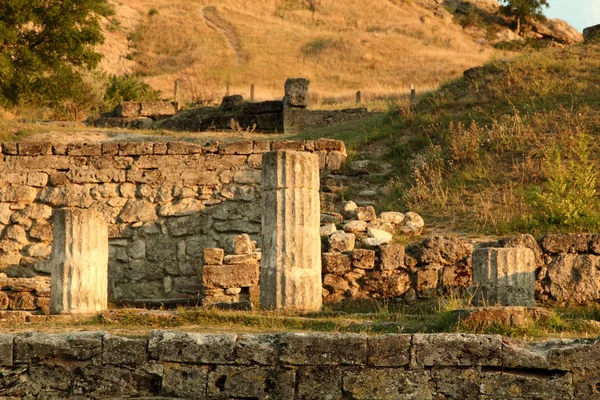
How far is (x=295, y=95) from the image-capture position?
28.2 meters

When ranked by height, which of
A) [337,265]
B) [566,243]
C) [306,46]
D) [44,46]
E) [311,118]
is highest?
[306,46]

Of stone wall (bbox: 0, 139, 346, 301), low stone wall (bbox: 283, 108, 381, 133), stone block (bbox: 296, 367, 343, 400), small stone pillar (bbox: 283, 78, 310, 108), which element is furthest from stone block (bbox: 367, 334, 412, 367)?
small stone pillar (bbox: 283, 78, 310, 108)

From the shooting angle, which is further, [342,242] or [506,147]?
[506,147]

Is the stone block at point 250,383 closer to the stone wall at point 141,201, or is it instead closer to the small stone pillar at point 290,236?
the small stone pillar at point 290,236

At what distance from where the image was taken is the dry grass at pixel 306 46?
53.7 m

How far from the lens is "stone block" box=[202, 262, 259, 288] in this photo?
15.4m

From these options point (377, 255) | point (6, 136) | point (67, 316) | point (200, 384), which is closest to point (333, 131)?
point (6, 136)

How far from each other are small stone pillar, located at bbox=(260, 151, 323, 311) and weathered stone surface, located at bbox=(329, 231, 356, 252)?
1.64m

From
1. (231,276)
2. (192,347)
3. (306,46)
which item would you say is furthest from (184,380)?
(306,46)

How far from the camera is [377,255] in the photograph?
15.5 m

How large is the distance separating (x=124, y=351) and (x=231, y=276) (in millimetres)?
4976

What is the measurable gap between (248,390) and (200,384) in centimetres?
42

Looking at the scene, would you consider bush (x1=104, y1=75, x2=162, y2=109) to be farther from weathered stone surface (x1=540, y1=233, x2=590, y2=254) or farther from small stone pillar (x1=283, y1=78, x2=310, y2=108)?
weathered stone surface (x1=540, y1=233, x2=590, y2=254)

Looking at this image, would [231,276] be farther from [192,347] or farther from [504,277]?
[192,347]
